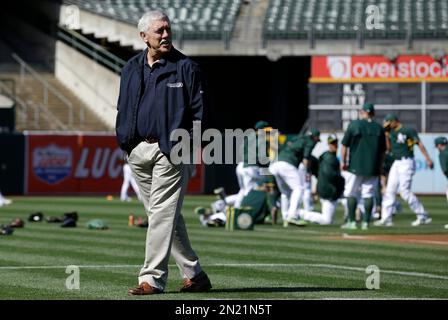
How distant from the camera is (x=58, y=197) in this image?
1281 inches

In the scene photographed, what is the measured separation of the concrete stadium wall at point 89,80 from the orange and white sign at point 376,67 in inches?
288

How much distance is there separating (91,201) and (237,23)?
10.8 meters

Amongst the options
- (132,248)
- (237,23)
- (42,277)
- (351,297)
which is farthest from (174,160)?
(237,23)

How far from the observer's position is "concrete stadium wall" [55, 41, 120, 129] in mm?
38312

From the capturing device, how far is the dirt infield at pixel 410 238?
15.8m

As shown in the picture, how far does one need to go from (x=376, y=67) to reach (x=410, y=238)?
17.9 m

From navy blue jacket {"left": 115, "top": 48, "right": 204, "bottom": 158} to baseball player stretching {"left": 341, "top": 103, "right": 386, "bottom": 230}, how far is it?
9.85m

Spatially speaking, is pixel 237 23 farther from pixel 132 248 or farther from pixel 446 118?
pixel 132 248

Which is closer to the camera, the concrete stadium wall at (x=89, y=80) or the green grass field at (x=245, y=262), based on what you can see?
the green grass field at (x=245, y=262)

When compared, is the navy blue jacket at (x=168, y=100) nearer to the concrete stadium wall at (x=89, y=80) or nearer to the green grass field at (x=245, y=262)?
the green grass field at (x=245, y=262)

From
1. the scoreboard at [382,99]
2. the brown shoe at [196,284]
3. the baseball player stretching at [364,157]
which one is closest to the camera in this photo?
the brown shoe at [196,284]

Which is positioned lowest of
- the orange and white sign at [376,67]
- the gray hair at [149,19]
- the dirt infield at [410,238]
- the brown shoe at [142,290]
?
the dirt infield at [410,238]

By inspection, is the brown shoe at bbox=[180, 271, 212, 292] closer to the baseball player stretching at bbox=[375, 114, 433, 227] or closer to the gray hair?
the gray hair

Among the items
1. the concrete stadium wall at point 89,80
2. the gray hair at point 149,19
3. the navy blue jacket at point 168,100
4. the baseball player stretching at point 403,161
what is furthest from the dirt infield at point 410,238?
the concrete stadium wall at point 89,80
